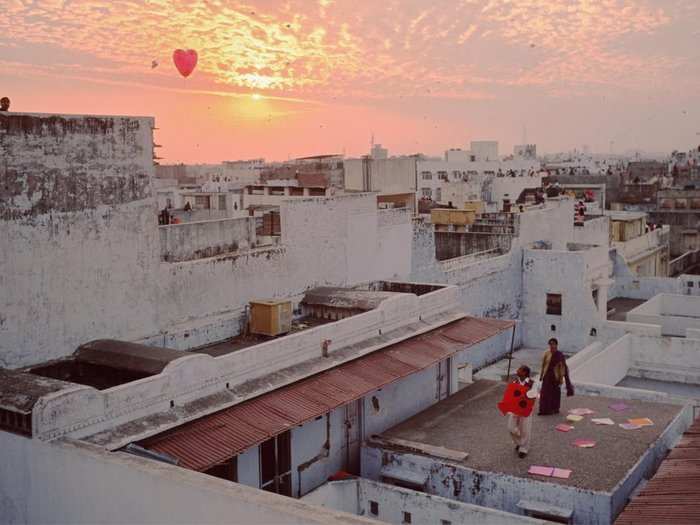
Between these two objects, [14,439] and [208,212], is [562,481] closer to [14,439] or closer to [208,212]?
[14,439]

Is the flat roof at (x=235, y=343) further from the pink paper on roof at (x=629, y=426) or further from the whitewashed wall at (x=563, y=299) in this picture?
the whitewashed wall at (x=563, y=299)

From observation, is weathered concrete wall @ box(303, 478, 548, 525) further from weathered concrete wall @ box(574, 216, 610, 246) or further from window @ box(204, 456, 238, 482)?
weathered concrete wall @ box(574, 216, 610, 246)

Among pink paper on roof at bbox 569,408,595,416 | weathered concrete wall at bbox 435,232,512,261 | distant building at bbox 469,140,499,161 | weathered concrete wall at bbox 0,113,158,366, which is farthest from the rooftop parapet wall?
distant building at bbox 469,140,499,161

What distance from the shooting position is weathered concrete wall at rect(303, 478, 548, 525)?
1257cm

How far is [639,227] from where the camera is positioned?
49375 millimetres

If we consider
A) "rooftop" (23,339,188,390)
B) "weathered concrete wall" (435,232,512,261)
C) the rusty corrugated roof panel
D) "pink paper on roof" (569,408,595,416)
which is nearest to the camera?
the rusty corrugated roof panel

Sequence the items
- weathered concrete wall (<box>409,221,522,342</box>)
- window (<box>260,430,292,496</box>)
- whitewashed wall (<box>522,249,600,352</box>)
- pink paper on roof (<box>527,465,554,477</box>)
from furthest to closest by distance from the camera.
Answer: whitewashed wall (<box>522,249,600,352</box>) → weathered concrete wall (<box>409,221,522,342</box>) → window (<box>260,430,292,496</box>) → pink paper on roof (<box>527,465,554,477</box>)

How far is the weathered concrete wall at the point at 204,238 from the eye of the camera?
23625mm

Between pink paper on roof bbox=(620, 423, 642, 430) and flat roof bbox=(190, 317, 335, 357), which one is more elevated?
flat roof bbox=(190, 317, 335, 357)

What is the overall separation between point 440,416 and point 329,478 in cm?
361

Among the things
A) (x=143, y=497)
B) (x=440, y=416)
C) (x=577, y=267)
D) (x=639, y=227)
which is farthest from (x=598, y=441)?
(x=639, y=227)

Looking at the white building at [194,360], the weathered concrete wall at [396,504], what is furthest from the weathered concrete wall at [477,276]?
the weathered concrete wall at [396,504]

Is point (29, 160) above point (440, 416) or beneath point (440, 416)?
above

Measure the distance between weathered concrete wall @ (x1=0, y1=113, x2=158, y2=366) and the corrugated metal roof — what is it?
12.4ft
